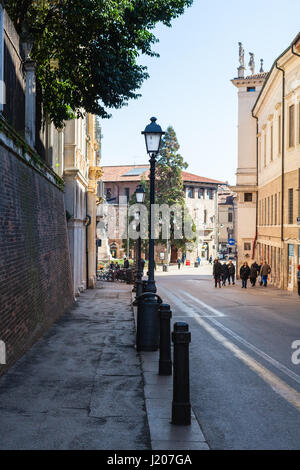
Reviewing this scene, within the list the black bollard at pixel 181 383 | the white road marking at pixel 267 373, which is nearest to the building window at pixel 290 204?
the white road marking at pixel 267 373

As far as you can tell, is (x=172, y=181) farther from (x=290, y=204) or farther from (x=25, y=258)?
(x=25, y=258)

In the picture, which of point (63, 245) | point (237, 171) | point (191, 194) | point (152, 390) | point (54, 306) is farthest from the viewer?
point (191, 194)

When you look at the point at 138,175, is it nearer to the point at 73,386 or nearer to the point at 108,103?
the point at 108,103

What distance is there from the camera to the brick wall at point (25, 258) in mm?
9000

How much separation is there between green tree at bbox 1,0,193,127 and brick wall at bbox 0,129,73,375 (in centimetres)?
309

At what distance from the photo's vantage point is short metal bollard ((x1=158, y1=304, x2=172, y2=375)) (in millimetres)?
8633

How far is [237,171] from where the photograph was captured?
47406 mm

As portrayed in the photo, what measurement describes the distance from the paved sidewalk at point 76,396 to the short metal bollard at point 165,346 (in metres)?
0.41

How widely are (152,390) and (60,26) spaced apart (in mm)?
12012

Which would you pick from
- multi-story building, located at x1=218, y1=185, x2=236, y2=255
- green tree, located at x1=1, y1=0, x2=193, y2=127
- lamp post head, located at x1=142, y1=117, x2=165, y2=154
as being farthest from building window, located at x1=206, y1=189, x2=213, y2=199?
lamp post head, located at x1=142, y1=117, x2=165, y2=154

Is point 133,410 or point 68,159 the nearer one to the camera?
point 133,410

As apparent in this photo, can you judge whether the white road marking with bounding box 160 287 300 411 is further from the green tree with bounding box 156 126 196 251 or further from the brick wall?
the green tree with bounding box 156 126 196 251

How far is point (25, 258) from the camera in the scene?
35.7ft

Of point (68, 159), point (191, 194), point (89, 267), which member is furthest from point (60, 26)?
point (191, 194)
